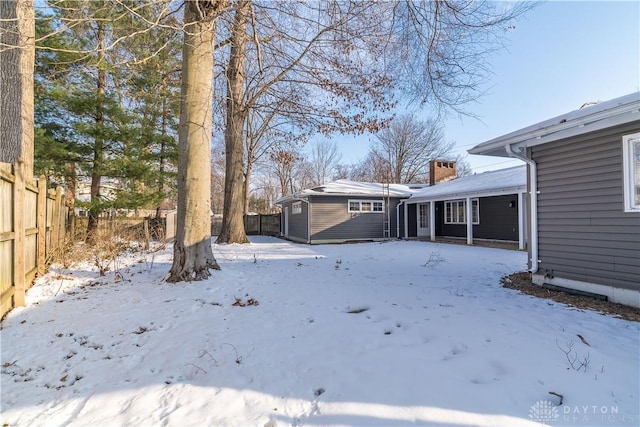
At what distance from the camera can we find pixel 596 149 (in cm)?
500

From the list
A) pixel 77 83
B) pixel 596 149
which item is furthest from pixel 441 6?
pixel 77 83

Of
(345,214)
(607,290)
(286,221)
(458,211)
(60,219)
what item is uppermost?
(458,211)

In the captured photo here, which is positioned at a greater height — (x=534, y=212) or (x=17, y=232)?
(x=534, y=212)

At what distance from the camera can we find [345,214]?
1617 cm

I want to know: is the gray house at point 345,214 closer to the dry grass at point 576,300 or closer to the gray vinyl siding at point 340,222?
the gray vinyl siding at point 340,222

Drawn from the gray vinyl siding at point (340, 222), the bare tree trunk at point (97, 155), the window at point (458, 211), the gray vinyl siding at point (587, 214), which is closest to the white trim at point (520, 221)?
the window at point (458, 211)

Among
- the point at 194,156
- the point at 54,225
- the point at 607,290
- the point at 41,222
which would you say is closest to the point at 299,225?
the point at 54,225

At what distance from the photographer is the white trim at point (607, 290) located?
179 inches

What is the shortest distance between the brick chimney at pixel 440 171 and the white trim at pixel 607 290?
631 inches

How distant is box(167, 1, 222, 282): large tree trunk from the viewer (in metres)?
5.66

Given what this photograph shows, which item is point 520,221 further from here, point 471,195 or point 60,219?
point 60,219

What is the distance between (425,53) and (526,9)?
1.45 meters

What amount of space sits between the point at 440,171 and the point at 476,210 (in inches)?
260

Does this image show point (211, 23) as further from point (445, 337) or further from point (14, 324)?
point (445, 337)
